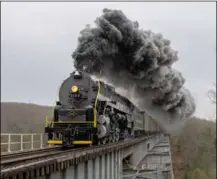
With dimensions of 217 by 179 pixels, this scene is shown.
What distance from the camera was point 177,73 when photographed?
140 feet

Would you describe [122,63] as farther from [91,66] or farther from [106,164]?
[106,164]

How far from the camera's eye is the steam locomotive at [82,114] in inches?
695

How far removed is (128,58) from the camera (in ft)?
97.8

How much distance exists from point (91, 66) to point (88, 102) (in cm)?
563

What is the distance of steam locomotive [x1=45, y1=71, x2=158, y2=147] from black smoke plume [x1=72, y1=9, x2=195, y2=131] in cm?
431

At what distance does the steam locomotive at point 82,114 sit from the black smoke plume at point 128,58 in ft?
14.2

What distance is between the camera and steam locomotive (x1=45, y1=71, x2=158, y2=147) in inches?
695

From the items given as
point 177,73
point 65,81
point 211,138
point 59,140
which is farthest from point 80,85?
point 211,138

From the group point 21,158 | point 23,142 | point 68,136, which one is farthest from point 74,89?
point 21,158

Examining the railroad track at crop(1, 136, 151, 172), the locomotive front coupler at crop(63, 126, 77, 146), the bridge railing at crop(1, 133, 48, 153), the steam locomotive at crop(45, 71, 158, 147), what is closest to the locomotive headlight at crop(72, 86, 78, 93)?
A: the steam locomotive at crop(45, 71, 158, 147)

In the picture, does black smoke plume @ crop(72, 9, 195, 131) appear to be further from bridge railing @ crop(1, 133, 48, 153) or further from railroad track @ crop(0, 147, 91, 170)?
railroad track @ crop(0, 147, 91, 170)

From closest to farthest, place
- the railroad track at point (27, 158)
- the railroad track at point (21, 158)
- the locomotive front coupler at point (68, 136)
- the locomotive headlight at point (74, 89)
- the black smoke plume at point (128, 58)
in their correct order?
the railroad track at point (27, 158) → the railroad track at point (21, 158) → the locomotive front coupler at point (68, 136) → the locomotive headlight at point (74, 89) → the black smoke plume at point (128, 58)

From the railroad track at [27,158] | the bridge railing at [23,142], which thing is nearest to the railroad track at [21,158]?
the railroad track at [27,158]

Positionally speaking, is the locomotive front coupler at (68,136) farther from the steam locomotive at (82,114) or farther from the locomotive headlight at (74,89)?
the locomotive headlight at (74,89)
